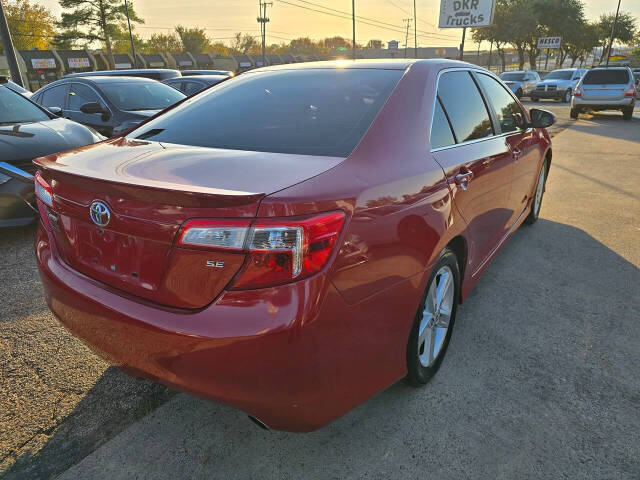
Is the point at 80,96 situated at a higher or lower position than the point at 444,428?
higher

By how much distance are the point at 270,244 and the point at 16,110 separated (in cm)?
558

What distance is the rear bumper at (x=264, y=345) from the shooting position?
1.52 m

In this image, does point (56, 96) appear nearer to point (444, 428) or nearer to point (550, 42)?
point (444, 428)

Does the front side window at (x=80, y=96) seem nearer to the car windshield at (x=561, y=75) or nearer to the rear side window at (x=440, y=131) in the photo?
the rear side window at (x=440, y=131)

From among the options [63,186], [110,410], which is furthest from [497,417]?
[63,186]

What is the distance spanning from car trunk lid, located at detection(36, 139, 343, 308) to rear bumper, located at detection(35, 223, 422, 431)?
0.27 ft

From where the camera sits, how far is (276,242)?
58.8 inches

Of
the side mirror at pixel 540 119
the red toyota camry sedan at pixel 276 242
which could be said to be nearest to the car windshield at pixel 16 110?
the red toyota camry sedan at pixel 276 242

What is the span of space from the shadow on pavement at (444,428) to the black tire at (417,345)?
96mm

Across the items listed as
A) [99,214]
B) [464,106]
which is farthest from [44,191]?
[464,106]

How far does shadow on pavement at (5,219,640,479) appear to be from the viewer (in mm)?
1988

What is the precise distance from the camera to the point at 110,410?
2.31m

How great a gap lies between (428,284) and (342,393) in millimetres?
689

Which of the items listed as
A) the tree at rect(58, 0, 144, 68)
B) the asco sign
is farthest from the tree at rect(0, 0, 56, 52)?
the asco sign
